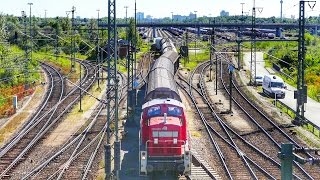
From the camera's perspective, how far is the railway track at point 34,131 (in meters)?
A: 26.6

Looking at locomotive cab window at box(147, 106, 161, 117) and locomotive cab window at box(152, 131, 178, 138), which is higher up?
locomotive cab window at box(147, 106, 161, 117)

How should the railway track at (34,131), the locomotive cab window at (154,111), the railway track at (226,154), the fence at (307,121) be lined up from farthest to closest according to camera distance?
the fence at (307,121)
the railway track at (34,131)
the railway track at (226,154)
the locomotive cab window at (154,111)

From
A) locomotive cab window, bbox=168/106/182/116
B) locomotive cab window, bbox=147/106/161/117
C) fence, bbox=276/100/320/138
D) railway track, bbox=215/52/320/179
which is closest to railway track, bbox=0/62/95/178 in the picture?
locomotive cab window, bbox=147/106/161/117

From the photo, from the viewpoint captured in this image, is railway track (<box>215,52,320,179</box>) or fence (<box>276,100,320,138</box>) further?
fence (<box>276,100,320,138</box>)

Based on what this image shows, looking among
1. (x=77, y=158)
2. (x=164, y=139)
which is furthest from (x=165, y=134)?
(x=77, y=158)

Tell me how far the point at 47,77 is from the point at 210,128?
30.0 m

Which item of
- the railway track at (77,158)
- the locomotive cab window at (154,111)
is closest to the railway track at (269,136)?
the locomotive cab window at (154,111)

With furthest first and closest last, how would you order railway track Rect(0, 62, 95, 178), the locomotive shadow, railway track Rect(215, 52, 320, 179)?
railway track Rect(0, 62, 95, 178) < railway track Rect(215, 52, 320, 179) < the locomotive shadow

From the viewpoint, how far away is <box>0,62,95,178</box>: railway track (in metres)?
26.6

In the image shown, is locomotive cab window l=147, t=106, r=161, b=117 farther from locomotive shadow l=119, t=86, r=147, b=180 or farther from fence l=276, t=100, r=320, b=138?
fence l=276, t=100, r=320, b=138

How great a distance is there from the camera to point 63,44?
93125mm

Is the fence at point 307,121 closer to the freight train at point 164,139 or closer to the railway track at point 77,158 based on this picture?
the railway track at point 77,158

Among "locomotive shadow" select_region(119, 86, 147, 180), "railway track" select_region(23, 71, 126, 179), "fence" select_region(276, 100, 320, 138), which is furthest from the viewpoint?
"fence" select_region(276, 100, 320, 138)

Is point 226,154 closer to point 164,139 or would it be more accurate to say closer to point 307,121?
point 164,139
